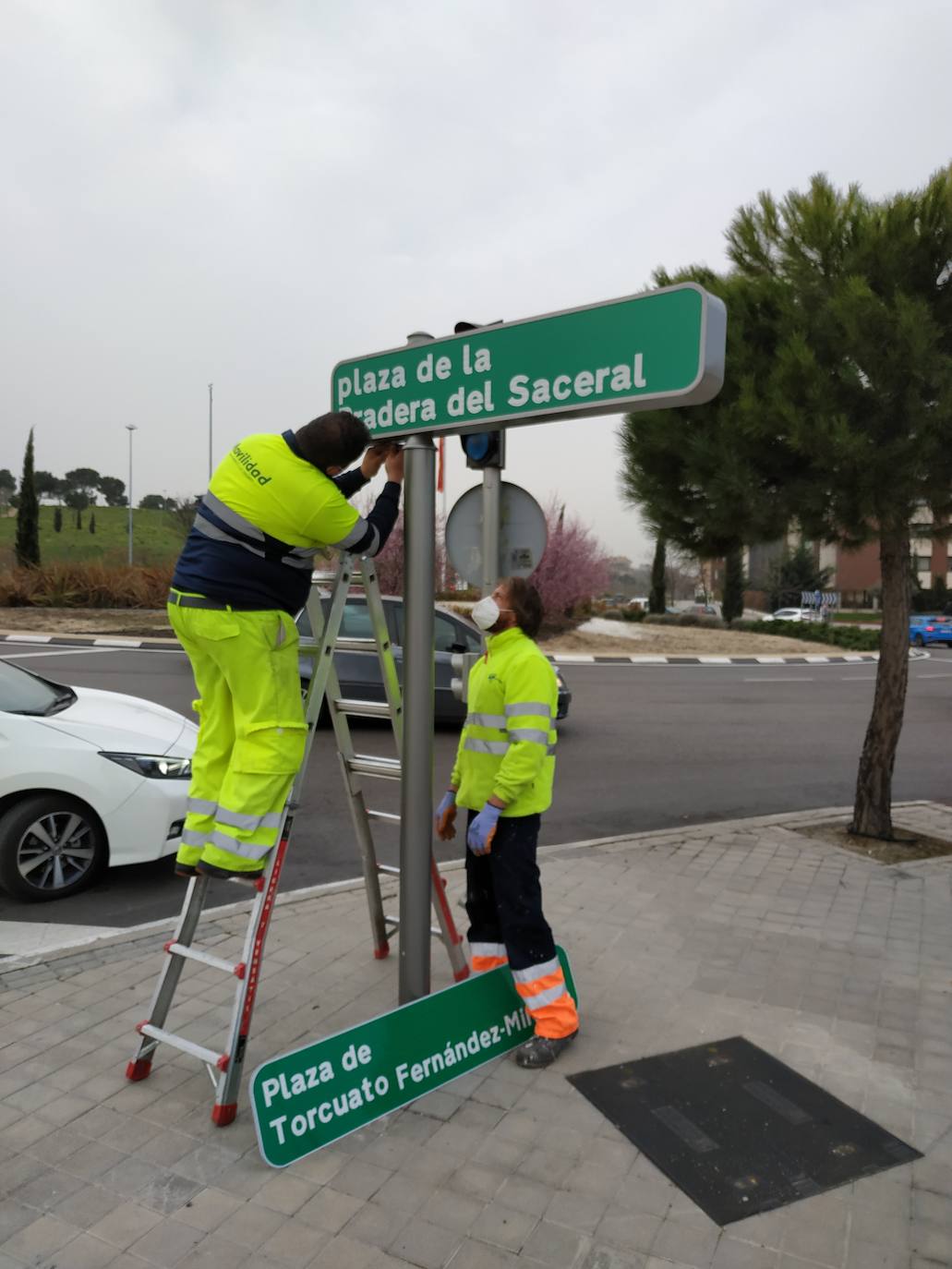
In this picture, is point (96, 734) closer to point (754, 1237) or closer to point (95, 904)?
point (95, 904)

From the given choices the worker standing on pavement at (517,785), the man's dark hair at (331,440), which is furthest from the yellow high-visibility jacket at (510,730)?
the man's dark hair at (331,440)

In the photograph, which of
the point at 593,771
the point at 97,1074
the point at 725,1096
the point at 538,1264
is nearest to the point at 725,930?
the point at 725,1096

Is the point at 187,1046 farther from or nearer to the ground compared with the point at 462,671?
nearer to the ground

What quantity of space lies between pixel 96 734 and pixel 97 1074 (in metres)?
2.61

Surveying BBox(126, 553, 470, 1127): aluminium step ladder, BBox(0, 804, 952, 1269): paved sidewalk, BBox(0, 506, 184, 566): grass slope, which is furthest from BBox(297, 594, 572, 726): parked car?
BBox(0, 506, 184, 566): grass slope

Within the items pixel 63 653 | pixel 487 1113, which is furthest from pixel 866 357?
pixel 63 653

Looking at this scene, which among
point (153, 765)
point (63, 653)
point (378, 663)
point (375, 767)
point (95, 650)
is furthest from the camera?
point (95, 650)

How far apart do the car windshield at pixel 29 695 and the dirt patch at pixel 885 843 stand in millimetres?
5230

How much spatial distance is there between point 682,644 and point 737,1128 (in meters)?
27.9

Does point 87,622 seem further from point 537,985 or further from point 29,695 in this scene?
point 537,985

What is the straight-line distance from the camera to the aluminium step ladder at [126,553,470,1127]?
10.1 ft

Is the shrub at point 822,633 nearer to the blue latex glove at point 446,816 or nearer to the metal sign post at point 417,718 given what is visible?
the blue latex glove at point 446,816

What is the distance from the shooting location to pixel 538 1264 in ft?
8.07

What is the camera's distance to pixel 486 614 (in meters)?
3.65
